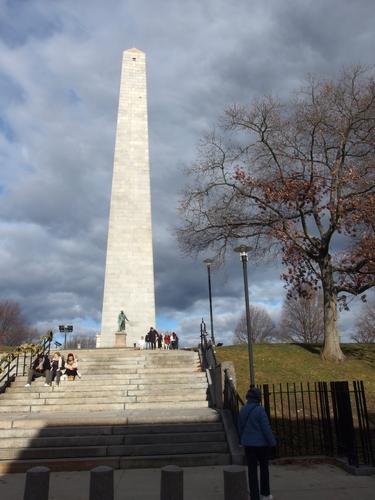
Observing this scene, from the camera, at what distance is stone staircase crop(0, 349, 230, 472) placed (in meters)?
9.59

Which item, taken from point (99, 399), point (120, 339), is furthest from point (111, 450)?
point (120, 339)

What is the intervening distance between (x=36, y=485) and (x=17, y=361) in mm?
10905

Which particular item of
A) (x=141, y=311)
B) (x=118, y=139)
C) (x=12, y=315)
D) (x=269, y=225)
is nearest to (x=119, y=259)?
(x=141, y=311)

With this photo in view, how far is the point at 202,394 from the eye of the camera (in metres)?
14.0

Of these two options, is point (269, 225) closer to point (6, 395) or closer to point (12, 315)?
point (6, 395)

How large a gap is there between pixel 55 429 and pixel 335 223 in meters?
14.0

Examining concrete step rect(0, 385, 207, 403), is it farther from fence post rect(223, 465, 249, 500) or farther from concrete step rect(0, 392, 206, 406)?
fence post rect(223, 465, 249, 500)

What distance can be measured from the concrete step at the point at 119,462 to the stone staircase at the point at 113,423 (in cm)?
2

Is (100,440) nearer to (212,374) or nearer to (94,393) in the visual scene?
(94,393)

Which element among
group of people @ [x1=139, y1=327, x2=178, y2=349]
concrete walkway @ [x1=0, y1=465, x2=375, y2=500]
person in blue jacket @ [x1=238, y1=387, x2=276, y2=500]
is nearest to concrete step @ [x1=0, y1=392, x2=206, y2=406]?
concrete walkway @ [x1=0, y1=465, x2=375, y2=500]

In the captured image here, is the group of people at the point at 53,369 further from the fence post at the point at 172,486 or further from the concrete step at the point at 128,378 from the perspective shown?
the fence post at the point at 172,486

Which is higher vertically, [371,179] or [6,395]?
[371,179]

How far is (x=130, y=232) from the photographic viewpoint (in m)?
35.0

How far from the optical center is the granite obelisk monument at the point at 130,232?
109 ft
